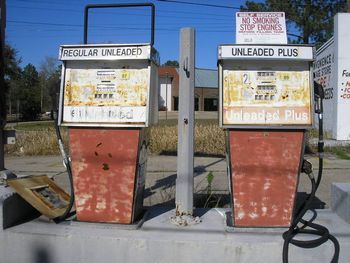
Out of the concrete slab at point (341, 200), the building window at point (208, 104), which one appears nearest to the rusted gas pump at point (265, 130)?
the concrete slab at point (341, 200)

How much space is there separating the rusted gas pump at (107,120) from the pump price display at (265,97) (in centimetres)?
76

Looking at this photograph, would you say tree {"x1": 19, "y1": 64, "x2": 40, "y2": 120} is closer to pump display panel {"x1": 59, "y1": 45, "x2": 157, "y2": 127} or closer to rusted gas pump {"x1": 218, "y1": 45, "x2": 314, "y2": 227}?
pump display panel {"x1": 59, "y1": 45, "x2": 157, "y2": 127}

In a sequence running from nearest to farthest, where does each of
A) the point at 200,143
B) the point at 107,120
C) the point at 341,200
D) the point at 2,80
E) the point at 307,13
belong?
1. the point at 107,120
2. the point at 341,200
3. the point at 2,80
4. the point at 200,143
5. the point at 307,13

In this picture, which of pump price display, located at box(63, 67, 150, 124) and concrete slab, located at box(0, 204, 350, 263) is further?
pump price display, located at box(63, 67, 150, 124)

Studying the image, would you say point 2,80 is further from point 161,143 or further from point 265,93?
point 161,143

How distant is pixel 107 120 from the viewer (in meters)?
4.36

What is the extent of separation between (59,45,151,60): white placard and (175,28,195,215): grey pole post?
0.37 m

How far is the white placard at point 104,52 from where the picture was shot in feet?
13.9

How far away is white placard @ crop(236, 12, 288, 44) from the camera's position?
14.4 feet

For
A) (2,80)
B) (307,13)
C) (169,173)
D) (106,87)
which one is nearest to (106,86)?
(106,87)

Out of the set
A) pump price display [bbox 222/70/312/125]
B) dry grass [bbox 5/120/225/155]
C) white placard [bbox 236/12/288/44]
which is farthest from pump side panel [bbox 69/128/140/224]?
dry grass [bbox 5/120/225/155]

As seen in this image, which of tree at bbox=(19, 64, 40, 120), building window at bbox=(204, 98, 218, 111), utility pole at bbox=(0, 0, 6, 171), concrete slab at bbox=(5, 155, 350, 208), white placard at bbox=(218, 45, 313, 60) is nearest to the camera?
white placard at bbox=(218, 45, 313, 60)

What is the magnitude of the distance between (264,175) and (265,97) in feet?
2.34

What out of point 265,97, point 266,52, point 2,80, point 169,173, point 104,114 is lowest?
point 169,173
